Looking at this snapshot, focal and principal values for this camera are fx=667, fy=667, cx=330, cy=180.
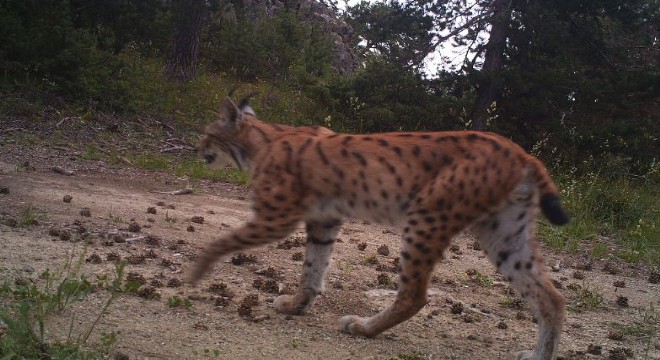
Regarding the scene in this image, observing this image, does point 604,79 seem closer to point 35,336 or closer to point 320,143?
point 320,143

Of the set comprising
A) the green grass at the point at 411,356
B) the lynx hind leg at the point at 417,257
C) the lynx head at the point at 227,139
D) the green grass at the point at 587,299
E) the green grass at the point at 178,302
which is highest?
the lynx head at the point at 227,139

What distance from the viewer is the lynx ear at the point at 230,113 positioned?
21.9ft

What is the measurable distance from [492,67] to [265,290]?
41.4ft

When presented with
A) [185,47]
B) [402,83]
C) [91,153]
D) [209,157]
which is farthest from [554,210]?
[185,47]

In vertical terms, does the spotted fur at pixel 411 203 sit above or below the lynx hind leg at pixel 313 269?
above

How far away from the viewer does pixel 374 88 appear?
58.1ft

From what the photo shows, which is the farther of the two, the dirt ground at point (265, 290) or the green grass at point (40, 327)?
the dirt ground at point (265, 290)

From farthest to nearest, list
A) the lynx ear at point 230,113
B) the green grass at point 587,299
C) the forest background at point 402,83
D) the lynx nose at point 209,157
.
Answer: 1. the forest background at point 402,83
2. the green grass at point 587,299
3. the lynx nose at point 209,157
4. the lynx ear at point 230,113

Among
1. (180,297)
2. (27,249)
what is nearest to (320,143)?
(180,297)

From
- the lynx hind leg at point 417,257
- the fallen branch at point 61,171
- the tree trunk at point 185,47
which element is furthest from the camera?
the tree trunk at point 185,47

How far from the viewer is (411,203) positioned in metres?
5.51

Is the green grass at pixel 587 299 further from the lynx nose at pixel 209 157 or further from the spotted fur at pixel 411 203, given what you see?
the lynx nose at pixel 209 157

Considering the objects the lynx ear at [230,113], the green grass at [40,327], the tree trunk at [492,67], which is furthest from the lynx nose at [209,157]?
the tree trunk at [492,67]

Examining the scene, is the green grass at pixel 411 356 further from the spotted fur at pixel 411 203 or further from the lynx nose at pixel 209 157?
the lynx nose at pixel 209 157
